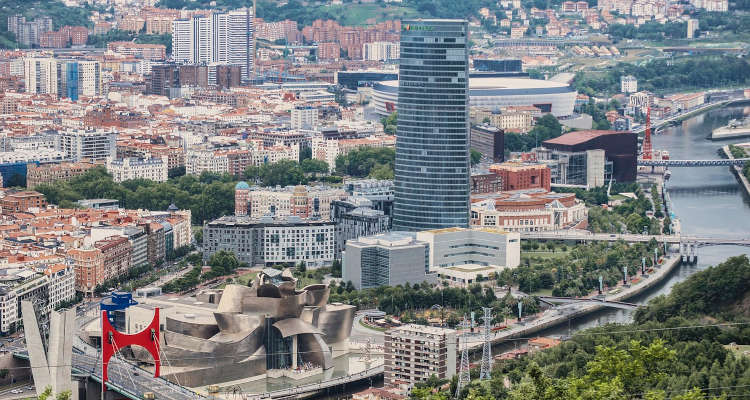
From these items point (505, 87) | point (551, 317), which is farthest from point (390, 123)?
point (551, 317)

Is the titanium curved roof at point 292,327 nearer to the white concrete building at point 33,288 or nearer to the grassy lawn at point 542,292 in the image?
the white concrete building at point 33,288

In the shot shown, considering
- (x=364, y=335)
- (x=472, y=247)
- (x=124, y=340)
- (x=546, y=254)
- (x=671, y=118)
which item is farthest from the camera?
(x=671, y=118)

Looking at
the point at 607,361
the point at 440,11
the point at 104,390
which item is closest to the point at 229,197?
the point at 104,390

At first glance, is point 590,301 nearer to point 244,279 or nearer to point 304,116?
point 244,279

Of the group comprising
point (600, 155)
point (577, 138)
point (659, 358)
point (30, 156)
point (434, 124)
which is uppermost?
point (434, 124)

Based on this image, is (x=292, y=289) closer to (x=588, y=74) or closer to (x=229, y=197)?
(x=229, y=197)

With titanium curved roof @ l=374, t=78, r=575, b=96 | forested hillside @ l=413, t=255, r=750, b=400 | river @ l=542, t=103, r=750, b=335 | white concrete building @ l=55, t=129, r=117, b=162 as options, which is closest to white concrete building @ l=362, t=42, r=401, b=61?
titanium curved roof @ l=374, t=78, r=575, b=96
